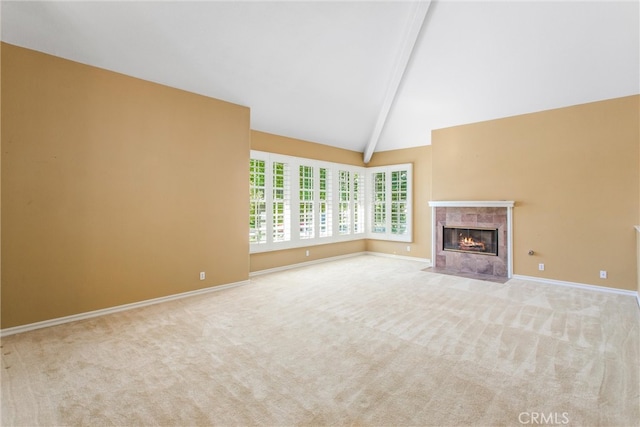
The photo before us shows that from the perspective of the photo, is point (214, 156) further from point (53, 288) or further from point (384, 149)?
point (384, 149)

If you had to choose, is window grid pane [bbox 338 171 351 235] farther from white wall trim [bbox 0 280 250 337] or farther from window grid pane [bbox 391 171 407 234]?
white wall trim [bbox 0 280 250 337]

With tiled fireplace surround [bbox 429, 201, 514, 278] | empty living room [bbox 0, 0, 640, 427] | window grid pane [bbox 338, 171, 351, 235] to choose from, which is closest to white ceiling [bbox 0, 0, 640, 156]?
empty living room [bbox 0, 0, 640, 427]

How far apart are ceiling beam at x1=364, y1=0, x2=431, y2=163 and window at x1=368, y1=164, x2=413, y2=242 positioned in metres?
0.95

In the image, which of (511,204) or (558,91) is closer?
(558,91)

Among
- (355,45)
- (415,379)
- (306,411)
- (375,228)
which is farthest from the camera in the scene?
(375,228)

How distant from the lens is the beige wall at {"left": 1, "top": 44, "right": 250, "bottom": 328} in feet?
10.7

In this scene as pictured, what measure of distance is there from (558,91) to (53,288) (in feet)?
25.2

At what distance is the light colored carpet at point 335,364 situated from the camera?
195 centimetres

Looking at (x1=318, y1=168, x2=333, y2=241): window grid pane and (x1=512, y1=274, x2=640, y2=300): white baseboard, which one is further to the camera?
(x1=318, y1=168, x2=333, y2=241): window grid pane

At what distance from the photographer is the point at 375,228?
8.14 m

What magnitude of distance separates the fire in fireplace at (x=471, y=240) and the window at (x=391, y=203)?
1142 mm

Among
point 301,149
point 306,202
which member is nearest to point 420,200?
point 306,202

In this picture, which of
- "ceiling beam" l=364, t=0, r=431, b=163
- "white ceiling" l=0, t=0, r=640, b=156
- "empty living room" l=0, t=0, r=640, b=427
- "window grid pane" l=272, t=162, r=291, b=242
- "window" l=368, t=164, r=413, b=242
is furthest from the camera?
"window" l=368, t=164, r=413, b=242

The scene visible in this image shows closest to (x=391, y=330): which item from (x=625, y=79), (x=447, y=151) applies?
(x=447, y=151)
